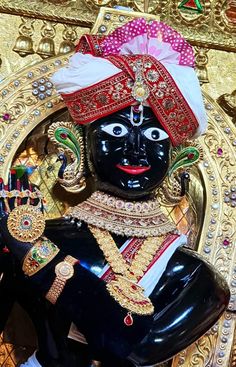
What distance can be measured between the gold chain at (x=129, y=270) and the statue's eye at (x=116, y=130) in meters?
0.21

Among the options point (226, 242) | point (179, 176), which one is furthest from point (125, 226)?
point (226, 242)

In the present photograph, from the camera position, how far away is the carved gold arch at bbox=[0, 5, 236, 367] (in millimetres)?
1877

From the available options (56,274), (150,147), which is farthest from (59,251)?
(150,147)

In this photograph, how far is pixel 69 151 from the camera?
1797 mm

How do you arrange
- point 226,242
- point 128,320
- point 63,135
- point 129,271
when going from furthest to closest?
point 226,242, point 63,135, point 129,271, point 128,320

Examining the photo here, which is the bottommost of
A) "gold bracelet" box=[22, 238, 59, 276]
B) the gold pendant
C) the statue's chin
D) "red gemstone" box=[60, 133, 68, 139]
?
the gold pendant

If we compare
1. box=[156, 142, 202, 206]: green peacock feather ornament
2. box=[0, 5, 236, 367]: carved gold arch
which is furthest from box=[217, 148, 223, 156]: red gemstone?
box=[156, 142, 202, 206]: green peacock feather ornament

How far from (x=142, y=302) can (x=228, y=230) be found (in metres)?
0.47

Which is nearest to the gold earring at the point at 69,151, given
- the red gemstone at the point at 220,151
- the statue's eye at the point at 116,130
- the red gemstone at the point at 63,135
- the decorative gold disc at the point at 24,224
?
the red gemstone at the point at 63,135

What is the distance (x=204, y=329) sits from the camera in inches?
65.4

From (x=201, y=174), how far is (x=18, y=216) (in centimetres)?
60

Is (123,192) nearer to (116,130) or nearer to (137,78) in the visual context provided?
(116,130)

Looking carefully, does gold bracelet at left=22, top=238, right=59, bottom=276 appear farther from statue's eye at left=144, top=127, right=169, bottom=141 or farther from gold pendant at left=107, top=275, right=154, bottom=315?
statue's eye at left=144, top=127, right=169, bottom=141

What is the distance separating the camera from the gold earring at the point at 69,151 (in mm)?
1784
